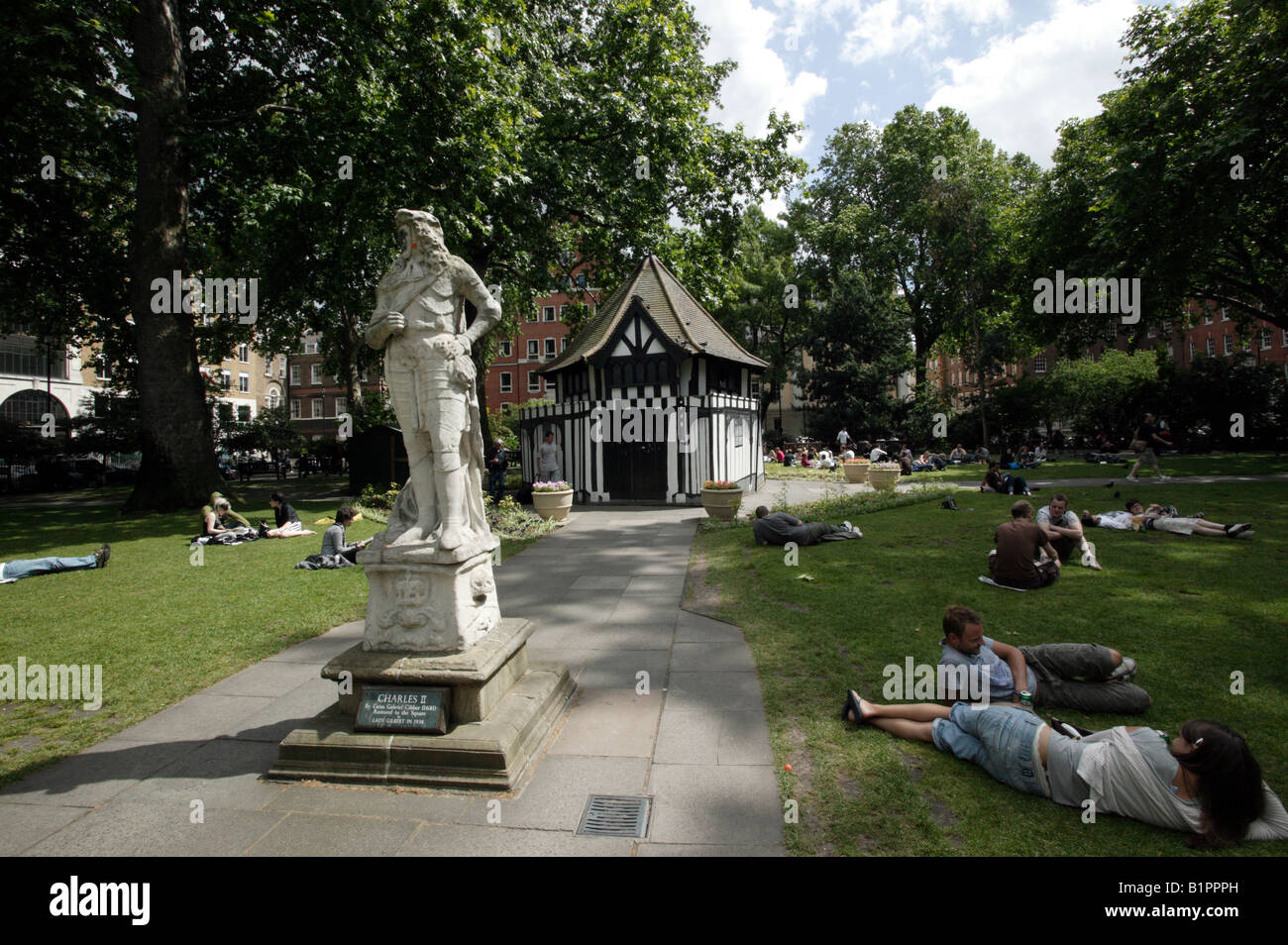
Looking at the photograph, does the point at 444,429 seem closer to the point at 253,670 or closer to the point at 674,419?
the point at 253,670

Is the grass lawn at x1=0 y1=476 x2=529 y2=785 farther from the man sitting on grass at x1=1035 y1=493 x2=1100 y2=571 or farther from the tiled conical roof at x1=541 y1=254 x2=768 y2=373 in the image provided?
the man sitting on grass at x1=1035 y1=493 x2=1100 y2=571

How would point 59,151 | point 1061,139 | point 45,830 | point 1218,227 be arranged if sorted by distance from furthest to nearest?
point 1061,139 < point 59,151 < point 1218,227 < point 45,830

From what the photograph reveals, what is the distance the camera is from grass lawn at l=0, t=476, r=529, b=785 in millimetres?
5152

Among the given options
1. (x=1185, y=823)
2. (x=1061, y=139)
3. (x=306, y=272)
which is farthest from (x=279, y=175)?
(x=1061, y=139)

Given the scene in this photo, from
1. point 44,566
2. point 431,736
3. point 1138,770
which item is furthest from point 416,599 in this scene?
point 44,566

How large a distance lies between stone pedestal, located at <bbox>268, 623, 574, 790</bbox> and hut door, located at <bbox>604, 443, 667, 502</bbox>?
570 inches

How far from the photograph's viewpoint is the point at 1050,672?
4.95 metres

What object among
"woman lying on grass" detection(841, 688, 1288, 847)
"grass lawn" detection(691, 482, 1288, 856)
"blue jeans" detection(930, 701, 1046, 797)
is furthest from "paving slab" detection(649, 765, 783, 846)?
"woman lying on grass" detection(841, 688, 1288, 847)

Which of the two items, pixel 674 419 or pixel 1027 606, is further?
pixel 674 419

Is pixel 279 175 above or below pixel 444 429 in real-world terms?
above

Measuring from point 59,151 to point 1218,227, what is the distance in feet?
96.3

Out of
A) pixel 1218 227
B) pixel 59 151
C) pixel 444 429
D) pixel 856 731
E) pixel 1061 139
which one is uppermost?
pixel 1061 139

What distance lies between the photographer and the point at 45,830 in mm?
3590

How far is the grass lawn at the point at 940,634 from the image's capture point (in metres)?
3.49
